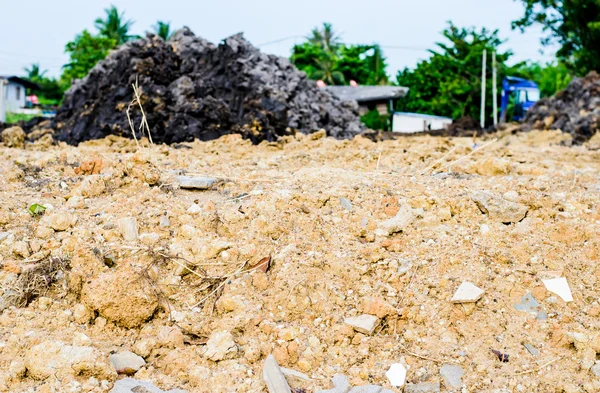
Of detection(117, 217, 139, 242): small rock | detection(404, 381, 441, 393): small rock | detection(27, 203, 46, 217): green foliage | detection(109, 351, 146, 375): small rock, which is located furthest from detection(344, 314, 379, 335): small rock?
detection(27, 203, 46, 217): green foliage

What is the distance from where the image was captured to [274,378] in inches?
86.7

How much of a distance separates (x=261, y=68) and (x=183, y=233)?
794cm

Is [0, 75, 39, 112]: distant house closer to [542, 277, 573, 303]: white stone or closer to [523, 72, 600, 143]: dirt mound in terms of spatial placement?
[523, 72, 600, 143]: dirt mound

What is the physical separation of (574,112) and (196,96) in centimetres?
805

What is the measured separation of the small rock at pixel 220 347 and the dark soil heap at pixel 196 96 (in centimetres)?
624

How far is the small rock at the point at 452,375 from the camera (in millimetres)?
2312

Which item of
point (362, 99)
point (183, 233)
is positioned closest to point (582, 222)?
point (183, 233)

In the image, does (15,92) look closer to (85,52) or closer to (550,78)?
(85,52)

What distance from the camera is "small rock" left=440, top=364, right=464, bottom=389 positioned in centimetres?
231

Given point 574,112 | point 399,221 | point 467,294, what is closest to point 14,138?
point 399,221

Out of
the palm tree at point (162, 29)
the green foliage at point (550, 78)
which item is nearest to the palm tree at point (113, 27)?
Result: the palm tree at point (162, 29)

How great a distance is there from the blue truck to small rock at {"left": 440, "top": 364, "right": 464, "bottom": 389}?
774 inches

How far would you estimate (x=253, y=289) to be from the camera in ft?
8.87

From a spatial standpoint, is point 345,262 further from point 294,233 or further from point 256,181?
point 256,181
